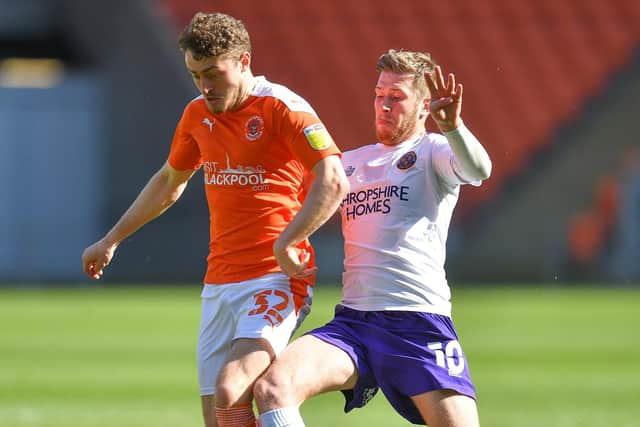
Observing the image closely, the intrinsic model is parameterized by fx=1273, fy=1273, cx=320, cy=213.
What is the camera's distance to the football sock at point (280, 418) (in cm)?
479

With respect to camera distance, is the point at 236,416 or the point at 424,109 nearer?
the point at 236,416

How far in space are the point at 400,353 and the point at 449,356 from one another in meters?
0.22

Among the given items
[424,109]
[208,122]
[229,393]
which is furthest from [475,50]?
[229,393]

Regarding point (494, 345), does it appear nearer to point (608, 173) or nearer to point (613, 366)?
point (613, 366)

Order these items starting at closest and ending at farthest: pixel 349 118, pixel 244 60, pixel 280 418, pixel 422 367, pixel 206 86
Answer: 1. pixel 280 418
2. pixel 206 86
3. pixel 244 60
4. pixel 422 367
5. pixel 349 118

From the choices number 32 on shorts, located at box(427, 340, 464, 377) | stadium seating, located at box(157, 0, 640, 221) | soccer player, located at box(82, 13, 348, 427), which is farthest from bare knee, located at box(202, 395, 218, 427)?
stadium seating, located at box(157, 0, 640, 221)

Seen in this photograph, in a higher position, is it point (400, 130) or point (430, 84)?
point (430, 84)

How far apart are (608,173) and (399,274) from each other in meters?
18.8

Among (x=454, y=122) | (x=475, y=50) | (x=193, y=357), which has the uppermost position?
(x=475, y=50)

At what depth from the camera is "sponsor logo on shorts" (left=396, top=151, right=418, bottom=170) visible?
5.28 metres

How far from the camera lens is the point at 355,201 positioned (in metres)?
5.35

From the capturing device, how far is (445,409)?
5.12 meters

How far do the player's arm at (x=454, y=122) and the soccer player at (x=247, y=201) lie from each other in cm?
44

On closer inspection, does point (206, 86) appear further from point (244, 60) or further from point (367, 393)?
point (367, 393)
